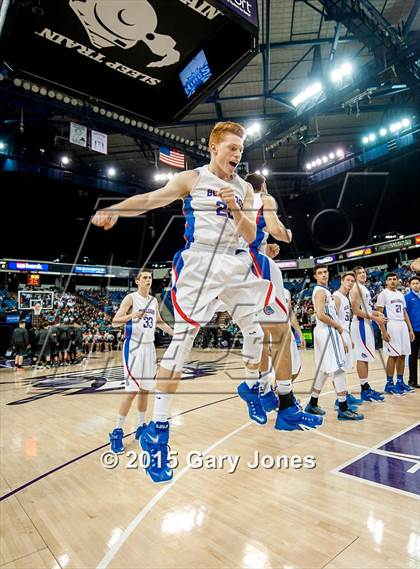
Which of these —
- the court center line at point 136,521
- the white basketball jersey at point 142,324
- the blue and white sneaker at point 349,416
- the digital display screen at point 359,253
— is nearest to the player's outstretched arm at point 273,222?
the court center line at point 136,521

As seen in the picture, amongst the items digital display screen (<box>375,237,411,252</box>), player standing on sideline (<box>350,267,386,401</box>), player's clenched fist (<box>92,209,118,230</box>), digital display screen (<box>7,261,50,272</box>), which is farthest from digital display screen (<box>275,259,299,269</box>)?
player's clenched fist (<box>92,209,118,230</box>)

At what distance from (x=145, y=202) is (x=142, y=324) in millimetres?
3234

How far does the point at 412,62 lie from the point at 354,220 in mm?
13040

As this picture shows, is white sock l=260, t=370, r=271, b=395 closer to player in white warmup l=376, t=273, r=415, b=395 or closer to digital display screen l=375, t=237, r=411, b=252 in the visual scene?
player in white warmup l=376, t=273, r=415, b=395

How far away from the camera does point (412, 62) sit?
30.1ft

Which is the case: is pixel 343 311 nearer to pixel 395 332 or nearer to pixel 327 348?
pixel 327 348

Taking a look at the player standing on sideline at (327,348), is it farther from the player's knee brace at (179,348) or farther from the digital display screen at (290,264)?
the digital display screen at (290,264)

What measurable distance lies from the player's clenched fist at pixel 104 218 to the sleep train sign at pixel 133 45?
0.52m

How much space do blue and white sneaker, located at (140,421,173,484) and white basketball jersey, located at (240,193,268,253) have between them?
886 millimetres

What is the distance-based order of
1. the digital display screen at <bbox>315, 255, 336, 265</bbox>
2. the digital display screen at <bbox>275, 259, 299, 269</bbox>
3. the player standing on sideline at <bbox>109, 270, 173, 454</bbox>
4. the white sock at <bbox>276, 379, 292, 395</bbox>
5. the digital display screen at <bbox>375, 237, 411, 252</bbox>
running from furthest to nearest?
the digital display screen at <bbox>275, 259, 299, 269</bbox>
the digital display screen at <bbox>315, 255, 336, 265</bbox>
the digital display screen at <bbox>375, 237, 411, 252</bbox>
the player standing on sideline at <bbox>109, 270, 173, 454</bbox>
the white sock at <bbox>276, 379, 292, 395</bbox>

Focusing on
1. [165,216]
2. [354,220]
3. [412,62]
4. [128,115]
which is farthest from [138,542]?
[354,220]

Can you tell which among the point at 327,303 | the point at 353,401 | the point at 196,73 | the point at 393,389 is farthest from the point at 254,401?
the point at 393,389

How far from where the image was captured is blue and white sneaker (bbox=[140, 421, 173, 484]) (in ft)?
4.67

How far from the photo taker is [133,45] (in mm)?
1296
